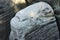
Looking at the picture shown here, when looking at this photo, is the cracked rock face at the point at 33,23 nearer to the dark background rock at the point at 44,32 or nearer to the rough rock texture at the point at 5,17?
the dark background rock at the point at 44,32

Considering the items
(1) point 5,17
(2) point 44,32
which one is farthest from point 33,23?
(1) point 5,17

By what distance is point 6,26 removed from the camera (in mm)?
2494

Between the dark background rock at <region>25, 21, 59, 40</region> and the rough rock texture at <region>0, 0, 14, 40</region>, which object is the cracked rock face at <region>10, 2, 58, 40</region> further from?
the rough rock texture at <region>0, 0, 14, 40</region>

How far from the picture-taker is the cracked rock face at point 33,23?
1917 millimetres

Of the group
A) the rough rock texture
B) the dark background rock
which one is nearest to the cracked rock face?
the dark background rock

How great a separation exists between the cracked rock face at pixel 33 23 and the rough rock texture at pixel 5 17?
0.38m

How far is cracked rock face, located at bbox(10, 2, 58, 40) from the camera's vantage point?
1.92m

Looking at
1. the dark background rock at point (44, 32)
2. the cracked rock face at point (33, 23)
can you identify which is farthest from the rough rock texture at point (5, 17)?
the dark background rock at point (44, 32)

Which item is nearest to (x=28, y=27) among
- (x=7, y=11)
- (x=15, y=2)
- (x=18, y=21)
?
(x=18, y=21)

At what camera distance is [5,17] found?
8.00 ft

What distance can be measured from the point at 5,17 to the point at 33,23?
2.09 ft

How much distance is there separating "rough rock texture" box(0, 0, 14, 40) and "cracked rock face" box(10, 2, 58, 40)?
15.1 inches

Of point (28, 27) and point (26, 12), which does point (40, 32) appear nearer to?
point (28, 27)

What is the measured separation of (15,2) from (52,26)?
0.99 metres
